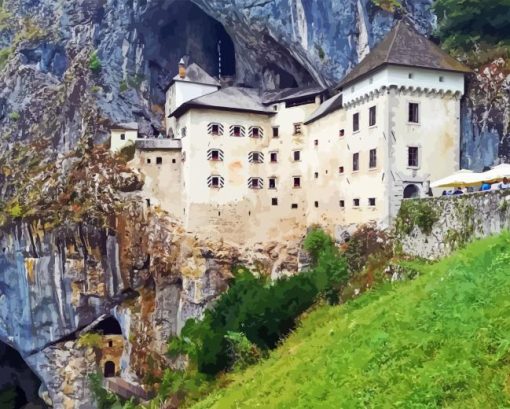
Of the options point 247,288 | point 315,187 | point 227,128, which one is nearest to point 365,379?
point 247,288

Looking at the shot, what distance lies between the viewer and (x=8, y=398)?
153 ft

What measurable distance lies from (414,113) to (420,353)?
24.1 meters

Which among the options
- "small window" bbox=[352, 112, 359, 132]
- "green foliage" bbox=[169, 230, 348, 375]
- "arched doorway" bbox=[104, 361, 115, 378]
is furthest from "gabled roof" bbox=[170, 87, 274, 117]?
"arched doorway" bbox=[104, 361, 115, 378]

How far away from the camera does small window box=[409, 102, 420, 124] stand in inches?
1185

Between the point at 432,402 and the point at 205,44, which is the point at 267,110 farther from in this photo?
the point at 432,402

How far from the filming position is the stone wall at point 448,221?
62.5 feet

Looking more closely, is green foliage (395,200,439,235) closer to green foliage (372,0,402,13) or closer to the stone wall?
the stone wall

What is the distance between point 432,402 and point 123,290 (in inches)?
1395

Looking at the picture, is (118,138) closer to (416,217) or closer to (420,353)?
(416,217)

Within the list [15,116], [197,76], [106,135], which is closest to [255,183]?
[197,76]

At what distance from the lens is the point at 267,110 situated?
39.9 meters

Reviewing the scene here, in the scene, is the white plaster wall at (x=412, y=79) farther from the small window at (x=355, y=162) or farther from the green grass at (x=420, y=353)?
the green grass at (x=420, y=353)

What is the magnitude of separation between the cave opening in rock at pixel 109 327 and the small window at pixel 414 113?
2638 cm

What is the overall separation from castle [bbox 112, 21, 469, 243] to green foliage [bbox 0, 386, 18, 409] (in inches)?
892
